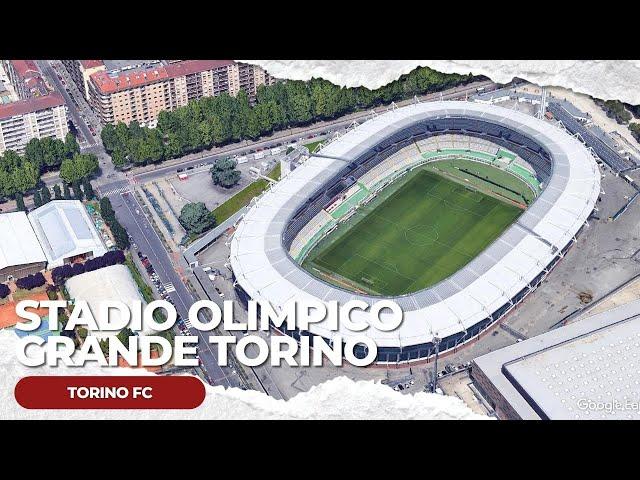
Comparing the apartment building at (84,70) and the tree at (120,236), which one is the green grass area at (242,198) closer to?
the tree at (120,236)

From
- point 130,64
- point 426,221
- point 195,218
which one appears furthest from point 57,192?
point 426,221

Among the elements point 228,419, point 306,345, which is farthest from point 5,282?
point 228,419

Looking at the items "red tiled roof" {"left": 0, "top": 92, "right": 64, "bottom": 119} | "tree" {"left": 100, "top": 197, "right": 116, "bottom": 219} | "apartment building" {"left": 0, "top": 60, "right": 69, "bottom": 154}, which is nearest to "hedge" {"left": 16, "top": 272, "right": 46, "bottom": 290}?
"tree" {"left": 100, "top": 197, "right": 116, "bottom": 219}

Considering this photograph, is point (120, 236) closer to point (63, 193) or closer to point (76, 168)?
point (63, 193)

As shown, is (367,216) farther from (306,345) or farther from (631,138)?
(631,138)

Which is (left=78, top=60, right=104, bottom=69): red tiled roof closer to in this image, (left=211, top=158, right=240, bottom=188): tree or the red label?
(left=211, top=158, right=240, bottom=188): tree

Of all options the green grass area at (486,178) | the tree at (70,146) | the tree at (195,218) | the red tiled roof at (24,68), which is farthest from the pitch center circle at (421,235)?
the red tiled roof at (24,68)
